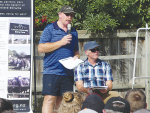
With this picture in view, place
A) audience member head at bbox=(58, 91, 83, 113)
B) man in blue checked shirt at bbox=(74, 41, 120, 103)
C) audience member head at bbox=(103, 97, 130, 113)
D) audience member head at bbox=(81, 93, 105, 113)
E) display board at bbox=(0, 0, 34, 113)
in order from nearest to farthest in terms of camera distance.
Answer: audience member head at bbox=(103, 97, 130, 113), audience member head at bbox=(81, 93, 105, 113), audience member head at bbox=(58, 91, 83, 113), display board at bbox=(0, 0, 34, 113), man in blue checked shirt at bbox=(74, 41, 120, 103)

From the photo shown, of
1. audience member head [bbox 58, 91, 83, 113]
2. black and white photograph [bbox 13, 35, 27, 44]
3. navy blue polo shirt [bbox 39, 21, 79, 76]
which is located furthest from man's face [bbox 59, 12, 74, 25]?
audience member head [bbox 58, 91, 83, 113]

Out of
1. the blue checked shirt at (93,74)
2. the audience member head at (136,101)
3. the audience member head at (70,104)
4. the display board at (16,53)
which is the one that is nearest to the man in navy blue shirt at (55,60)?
the blue checked shirt at (93,74)

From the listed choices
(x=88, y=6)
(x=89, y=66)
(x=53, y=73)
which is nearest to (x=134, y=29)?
(x=88, y=6)

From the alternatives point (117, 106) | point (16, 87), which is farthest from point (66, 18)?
point (117, 106)

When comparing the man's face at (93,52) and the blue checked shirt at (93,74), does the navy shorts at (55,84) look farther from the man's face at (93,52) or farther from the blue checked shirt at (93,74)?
the man's face at (93,52)

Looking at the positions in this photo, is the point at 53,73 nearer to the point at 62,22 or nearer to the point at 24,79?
the point at 24,79

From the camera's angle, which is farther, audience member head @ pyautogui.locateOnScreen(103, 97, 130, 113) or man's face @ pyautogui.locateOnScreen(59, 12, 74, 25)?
man's face @ pyautogui.locateOnScreen(59, 12, 74, 25)

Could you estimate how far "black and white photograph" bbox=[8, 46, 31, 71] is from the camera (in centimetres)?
375

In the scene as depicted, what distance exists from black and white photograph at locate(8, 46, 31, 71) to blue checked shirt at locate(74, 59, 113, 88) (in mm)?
802

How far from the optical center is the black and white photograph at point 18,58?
3746 millimetres

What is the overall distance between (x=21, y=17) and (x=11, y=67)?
0.73m

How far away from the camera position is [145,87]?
→ 18.1 ft

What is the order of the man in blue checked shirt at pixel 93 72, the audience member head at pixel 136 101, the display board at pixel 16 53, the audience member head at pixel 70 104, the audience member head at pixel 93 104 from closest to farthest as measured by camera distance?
the audience member head at pixel 93 104
the audience member head at pixel 70 104
the audience member head at pixel 136 101
the display board at pixel 16 53
the man in blue checked shirt at pixel 93 72

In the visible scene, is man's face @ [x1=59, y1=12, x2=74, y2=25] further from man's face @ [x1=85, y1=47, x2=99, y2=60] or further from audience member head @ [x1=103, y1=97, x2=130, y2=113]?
audience member head @ [x1=103, y1=97, x2=130, y2=113]
